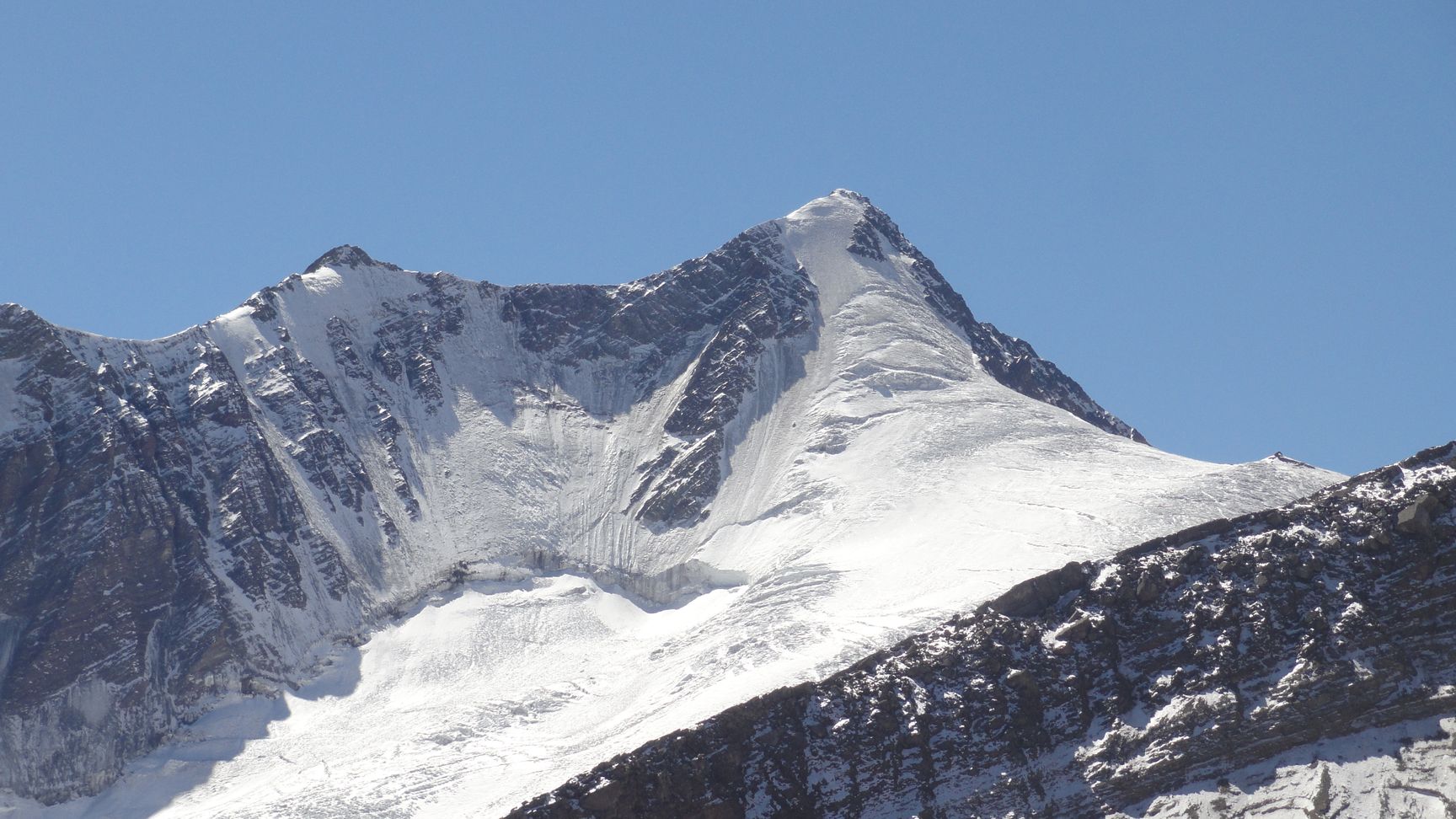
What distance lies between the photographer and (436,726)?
6299 inches

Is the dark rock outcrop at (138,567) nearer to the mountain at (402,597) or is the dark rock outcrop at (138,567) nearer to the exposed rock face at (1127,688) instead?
the mountain at (402,597)

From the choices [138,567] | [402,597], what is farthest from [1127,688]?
[138,567]

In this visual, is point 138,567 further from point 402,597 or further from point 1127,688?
point 1127,688

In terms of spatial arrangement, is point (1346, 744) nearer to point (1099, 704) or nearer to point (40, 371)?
point (1099, 704)

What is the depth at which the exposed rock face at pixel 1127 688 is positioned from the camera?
274 ft

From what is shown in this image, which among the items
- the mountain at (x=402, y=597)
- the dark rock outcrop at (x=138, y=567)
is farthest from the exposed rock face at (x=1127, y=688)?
the dark rock outcrop at (x=138, y=567)

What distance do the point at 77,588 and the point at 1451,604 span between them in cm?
13061

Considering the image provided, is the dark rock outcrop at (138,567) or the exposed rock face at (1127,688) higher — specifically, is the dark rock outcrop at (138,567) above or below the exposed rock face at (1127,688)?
above

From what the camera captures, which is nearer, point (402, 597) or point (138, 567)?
point (138, 567)

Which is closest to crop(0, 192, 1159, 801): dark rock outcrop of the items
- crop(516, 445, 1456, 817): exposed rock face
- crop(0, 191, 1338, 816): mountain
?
crop(0, 191, 1338, 816): mountain

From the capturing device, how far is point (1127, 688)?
88750mm

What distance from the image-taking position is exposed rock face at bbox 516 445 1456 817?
3292 inches

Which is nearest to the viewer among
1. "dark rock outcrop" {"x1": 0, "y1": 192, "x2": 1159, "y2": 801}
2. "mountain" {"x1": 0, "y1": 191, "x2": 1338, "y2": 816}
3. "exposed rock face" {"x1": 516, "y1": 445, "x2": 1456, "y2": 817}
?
"exposed rock face" {"x1": 516, "y1": 445, "x2": 1456, "y2": 817}

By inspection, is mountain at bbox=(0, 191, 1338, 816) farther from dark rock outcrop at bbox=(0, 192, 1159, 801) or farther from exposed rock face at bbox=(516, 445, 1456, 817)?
exposed rock face at bbox=(516, 445, 1456, 817)
